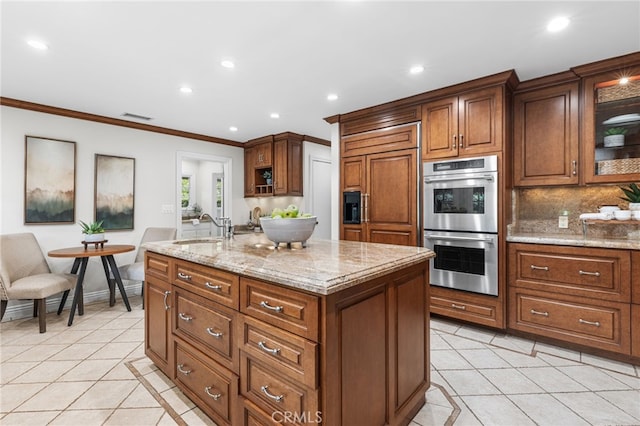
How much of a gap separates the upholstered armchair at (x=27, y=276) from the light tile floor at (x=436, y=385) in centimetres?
38

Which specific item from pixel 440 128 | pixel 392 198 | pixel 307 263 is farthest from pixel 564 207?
pixel 307 263

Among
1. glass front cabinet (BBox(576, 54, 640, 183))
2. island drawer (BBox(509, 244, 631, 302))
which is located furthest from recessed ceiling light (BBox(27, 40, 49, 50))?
glass front cabinet (BBox(576, 54, 640, 183))

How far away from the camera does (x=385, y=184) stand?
3.61 meters

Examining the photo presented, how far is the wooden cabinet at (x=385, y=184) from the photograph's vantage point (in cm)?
341

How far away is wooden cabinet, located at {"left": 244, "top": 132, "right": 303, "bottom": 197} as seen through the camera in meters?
5.04

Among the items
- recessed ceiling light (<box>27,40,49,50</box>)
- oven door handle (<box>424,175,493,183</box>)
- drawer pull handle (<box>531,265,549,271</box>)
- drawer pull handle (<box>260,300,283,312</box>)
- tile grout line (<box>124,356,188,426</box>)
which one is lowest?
tile grout line (<box>124,356,188,426</box>)

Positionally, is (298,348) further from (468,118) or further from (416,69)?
(468,118)

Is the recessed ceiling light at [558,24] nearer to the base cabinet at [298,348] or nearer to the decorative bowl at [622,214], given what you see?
the decorative bowl at [622,214]

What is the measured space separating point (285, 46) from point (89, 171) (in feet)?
10.7

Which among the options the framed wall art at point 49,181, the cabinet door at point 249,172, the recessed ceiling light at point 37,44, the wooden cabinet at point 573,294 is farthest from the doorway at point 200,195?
the wooden cabinet at point 573,294

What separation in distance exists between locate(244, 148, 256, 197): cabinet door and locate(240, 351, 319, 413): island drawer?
14.6ft

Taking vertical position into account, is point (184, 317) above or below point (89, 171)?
A: below

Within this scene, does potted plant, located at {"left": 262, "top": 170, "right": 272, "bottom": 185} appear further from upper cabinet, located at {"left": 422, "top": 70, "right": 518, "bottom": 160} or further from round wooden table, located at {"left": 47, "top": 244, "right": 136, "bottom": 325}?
upper cabinet, located at {"left": 422, "top": 70, "right": 518, "bottom": 160}

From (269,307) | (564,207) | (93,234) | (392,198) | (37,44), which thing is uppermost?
Result: (37,44)
